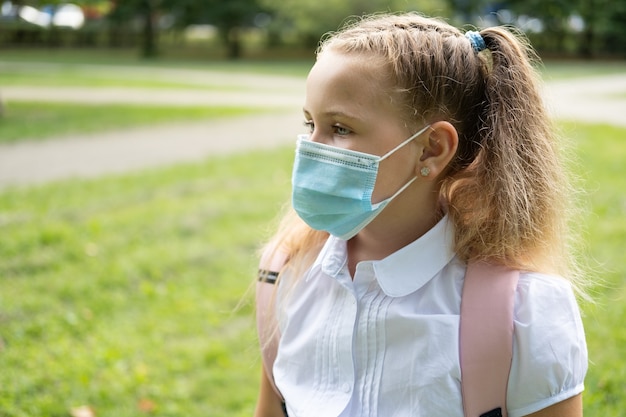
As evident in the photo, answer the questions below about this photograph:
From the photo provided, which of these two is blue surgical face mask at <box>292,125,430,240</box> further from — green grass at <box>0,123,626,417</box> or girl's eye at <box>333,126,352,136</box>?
green grass at <box>0,123,626,417</box>

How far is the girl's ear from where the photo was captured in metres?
1.63

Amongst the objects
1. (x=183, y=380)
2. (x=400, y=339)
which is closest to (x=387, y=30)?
(x=400, y=339)

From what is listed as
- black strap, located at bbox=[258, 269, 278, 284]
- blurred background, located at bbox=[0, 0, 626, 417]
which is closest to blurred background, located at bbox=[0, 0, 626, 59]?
blurred background, located at bbox=[0, 0, 626, 417]

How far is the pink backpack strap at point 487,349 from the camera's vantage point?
147 centimetres

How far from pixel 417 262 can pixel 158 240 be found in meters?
3.66

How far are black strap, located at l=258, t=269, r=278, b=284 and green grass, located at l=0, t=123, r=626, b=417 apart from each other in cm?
27

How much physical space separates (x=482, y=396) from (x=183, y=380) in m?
2.13

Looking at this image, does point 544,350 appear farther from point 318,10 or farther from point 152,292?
point 318,10

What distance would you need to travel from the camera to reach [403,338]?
157 cm

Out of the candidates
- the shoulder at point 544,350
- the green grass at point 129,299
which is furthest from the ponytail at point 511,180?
→ the green grass at point 129,299

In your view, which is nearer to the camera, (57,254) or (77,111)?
(57,254)

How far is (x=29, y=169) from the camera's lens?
7.44 m

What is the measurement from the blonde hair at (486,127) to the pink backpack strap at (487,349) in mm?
114

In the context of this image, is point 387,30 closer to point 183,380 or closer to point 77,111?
point 183,380
